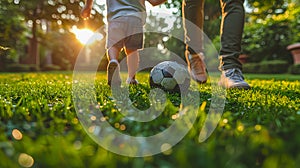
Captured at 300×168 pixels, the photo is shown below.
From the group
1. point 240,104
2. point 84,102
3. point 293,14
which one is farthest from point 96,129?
point 293,14

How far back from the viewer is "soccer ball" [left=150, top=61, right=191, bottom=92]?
241 cm

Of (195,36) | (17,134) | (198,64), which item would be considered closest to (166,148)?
(17,134)

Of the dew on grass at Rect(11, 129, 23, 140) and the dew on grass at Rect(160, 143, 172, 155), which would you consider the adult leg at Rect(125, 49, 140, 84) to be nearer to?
the dew on grass at Rect(11, 129, 23, 140)

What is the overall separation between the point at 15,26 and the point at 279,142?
15.4 m

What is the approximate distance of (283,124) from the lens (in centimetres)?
113

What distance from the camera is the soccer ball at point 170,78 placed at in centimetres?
241

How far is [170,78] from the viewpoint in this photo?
2473mm

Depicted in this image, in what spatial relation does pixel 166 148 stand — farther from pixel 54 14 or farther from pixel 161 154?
pixel 54 14

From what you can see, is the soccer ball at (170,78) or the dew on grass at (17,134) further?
the soccer ball at (170,78)

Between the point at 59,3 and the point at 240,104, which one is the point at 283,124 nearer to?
the point at 240,104

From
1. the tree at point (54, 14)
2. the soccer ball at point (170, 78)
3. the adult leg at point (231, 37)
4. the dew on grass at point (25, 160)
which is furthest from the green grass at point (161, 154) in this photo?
the tree at point (54, 14)

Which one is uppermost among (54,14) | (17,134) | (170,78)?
(54,14)

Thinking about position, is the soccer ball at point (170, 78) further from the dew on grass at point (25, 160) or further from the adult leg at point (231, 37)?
the dew on grass at point (25, 160)

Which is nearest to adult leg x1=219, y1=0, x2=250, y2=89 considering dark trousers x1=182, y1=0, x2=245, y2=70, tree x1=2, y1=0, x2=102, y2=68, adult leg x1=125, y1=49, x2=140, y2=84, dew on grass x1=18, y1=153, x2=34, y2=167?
dark trousers x1=182, y1=0, x2=245, y2=70
